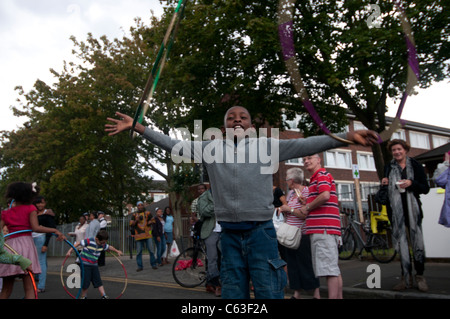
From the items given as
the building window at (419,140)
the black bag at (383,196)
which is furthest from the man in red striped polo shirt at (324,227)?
the building window at (419,140)

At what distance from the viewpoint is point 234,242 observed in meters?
3.09

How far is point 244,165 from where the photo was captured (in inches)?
124

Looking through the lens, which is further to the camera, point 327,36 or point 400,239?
point 327,36

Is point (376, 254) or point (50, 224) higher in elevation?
point (50, 224)

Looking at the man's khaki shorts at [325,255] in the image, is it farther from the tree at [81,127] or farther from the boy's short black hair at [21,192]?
the tree at [81,127]

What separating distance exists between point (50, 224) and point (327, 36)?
9.92 m

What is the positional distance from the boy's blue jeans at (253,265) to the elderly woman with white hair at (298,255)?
120 inches

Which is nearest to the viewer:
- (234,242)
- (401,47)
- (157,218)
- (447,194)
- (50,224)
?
(234,242)

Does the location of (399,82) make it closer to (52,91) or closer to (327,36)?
(327,36)

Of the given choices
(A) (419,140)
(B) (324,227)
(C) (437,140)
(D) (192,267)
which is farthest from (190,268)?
(C) (437,140)

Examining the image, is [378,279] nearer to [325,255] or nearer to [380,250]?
[380,250]

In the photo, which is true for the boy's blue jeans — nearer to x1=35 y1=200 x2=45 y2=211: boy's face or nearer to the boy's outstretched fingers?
the boy's outstretched fingers

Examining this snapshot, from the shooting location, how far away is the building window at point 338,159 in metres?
38.4
